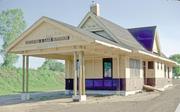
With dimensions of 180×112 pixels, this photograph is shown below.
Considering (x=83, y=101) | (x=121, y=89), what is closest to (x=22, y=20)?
(x=121, y=89)

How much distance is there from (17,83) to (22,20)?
17.1 meters

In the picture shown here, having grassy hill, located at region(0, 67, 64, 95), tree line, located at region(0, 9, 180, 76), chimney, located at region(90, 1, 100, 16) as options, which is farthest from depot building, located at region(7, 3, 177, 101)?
tree line, located at region(0, 9, 180, 76)

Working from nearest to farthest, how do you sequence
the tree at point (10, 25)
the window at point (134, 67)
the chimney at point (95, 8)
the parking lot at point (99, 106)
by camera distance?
the parking lot at point (99, 106) → the window at point (134, 67) → the chimney at point (95, 8) → the tree at point (10, 25)

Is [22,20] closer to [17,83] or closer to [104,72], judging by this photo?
[17,83]

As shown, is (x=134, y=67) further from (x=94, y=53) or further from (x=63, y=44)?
(x=63, y=44)

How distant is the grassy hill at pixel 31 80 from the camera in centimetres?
3269

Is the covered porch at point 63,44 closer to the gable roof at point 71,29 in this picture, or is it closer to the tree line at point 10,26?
the gable roof at point 71,29

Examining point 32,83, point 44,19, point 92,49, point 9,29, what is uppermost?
point 9,29

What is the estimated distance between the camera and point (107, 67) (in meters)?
21.4

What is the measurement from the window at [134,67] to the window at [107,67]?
62.9 inches

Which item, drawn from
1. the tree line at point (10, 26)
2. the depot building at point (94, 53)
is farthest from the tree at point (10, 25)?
the depot building at point (94, 53)

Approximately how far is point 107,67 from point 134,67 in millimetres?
2449

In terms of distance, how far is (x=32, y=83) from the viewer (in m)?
37.6

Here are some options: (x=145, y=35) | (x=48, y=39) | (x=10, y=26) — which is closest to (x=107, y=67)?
(x=48, y=39)
